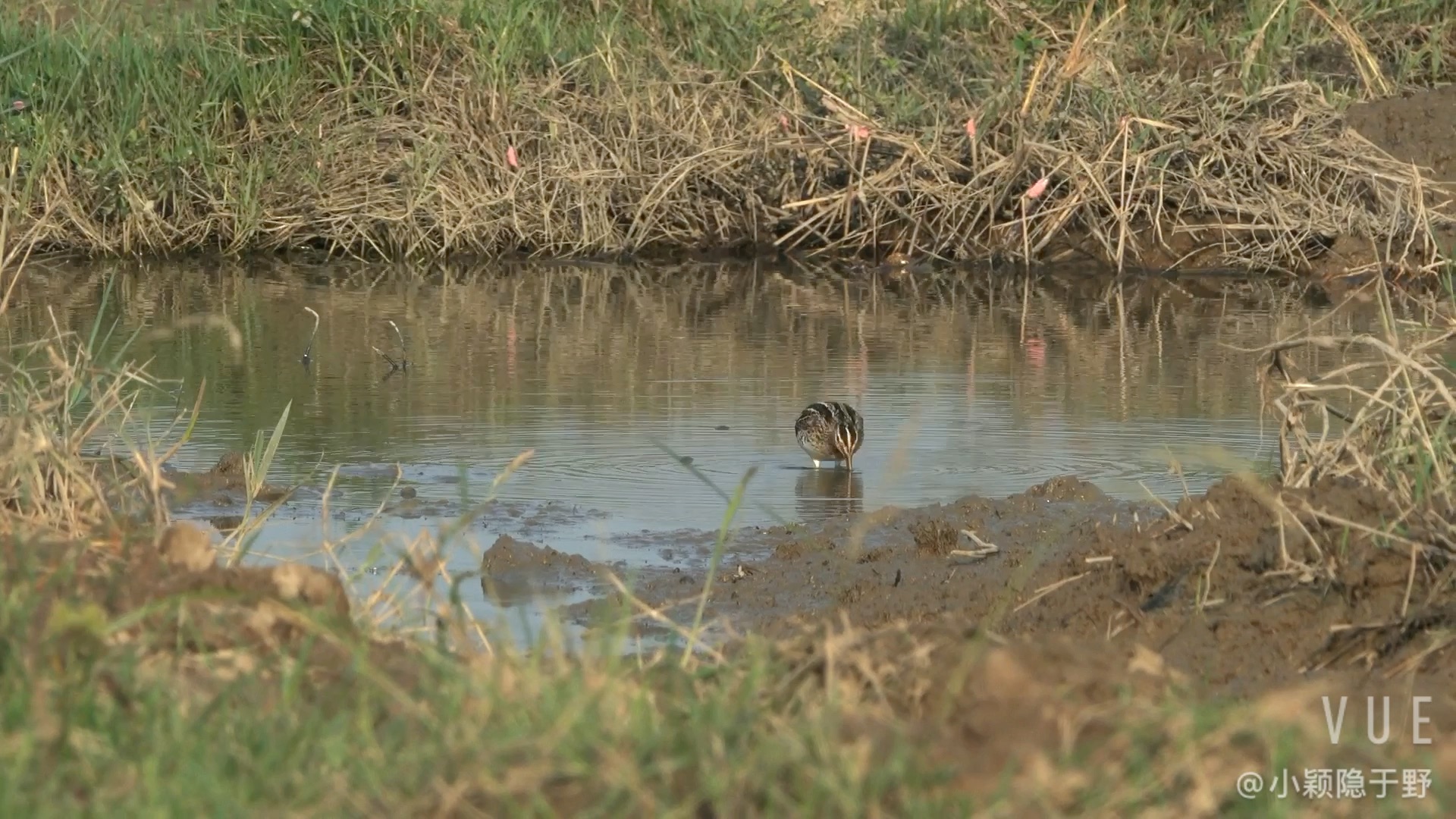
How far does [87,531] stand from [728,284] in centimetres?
806

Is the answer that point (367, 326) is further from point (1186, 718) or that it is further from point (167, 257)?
point (1186, 718)

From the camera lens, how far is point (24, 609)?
335 cm

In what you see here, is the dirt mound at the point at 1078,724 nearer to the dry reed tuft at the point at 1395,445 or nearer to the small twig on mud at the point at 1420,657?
the small twig on mud at the point at 1420,657

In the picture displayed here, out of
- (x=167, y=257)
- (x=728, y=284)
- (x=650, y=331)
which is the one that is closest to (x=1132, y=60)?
(x=728, y=284)

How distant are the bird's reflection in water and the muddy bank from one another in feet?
1.84

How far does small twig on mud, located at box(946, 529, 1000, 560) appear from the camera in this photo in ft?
19.4

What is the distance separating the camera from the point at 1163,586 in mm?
4988

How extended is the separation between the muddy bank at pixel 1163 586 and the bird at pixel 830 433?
107cm

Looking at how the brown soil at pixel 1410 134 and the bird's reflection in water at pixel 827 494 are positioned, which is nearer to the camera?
the bird's reflection in water at pixel 827 494

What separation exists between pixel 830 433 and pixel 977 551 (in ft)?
4.88

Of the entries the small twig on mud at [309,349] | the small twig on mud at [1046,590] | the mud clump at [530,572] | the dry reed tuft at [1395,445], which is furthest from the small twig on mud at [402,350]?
the dry reed tuft at [1395,445]

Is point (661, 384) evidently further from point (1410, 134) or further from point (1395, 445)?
point (1410, 134)

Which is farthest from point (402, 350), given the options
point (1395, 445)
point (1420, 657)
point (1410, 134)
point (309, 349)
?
point (1410, 134)

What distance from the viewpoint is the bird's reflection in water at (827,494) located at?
6957mm
